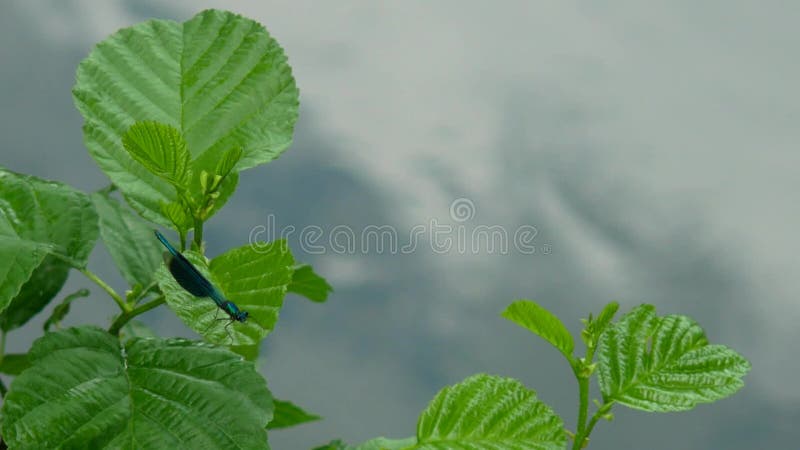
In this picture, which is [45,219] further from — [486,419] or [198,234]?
[486,419]

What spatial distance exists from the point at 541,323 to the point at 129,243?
0.66 meters

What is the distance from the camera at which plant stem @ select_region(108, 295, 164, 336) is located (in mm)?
1203

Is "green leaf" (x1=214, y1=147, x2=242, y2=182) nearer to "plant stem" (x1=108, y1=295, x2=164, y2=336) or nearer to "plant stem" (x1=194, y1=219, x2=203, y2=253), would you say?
"plant stem" (x1=194, y1=219, x2=203, y2=253)

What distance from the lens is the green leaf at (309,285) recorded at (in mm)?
1673

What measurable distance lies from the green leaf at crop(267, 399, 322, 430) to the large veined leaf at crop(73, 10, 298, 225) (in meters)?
0.44

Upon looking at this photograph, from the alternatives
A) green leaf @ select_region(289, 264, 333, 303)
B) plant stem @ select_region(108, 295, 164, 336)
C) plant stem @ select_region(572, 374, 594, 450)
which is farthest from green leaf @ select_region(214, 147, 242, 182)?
plant stem @ select_region(572, 374, 594, 450)

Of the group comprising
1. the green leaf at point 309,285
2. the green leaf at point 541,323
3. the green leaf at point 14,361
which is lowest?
the green leaf at point 14,361

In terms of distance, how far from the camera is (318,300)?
174 cm

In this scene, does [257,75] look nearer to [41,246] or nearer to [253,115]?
[253,115]

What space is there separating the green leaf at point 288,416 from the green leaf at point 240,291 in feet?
1.56

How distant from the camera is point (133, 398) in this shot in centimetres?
117

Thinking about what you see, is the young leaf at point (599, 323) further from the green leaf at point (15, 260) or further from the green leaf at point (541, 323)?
the green leaf at point (15, 260)

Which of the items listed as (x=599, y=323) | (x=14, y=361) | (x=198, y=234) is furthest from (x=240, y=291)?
(x=14, y=361)

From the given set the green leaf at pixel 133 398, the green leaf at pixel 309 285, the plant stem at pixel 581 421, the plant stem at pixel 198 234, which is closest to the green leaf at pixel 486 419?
the plant stem at pixel 581 421
